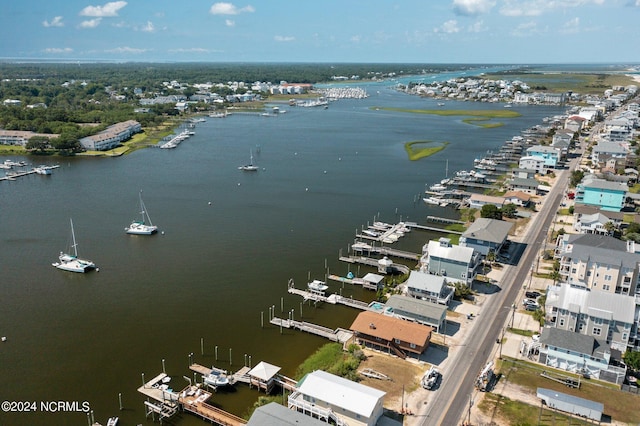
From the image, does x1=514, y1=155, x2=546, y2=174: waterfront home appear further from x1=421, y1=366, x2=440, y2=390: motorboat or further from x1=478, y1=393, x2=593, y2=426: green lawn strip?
x1=478, y1=393, x2=593, y2=426: green lawn strip

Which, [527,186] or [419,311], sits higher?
[527,186]

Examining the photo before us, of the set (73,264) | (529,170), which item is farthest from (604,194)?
(73,264)

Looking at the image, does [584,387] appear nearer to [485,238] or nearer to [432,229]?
[485,238]

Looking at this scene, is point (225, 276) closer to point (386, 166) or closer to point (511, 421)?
point (511, 421)

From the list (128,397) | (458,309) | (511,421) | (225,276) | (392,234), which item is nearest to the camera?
(511,421)

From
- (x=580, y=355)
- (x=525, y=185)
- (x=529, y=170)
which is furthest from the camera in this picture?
(x=529, y=170)

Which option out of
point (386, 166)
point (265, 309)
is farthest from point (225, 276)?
point (386, 166)

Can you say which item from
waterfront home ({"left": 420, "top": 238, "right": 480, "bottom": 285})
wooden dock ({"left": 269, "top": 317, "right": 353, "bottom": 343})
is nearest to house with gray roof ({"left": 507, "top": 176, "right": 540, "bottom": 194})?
waterfront home ({"left": 420, "top": 238, "right": 480, "bottom": 285})

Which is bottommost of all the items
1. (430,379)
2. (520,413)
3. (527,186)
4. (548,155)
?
(520,413)
